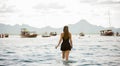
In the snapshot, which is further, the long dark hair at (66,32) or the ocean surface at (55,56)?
the ocean surface at (55,56)

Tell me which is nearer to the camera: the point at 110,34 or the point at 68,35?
the point at 68,35

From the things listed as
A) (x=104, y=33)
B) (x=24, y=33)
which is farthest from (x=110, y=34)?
(x=24, y=33)

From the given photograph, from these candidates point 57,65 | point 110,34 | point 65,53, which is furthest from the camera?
point 110,34

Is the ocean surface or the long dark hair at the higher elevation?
the long dark hair

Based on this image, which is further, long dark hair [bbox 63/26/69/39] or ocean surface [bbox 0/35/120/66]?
ocean surface [bbox 0/35/120/66]

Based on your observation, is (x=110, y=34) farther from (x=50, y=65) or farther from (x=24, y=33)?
(x=50, y=65)

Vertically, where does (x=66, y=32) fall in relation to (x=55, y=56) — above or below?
above

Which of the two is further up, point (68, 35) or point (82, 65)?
point (68, 35)

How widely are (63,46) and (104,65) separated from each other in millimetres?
2390

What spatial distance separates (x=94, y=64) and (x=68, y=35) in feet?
6.89

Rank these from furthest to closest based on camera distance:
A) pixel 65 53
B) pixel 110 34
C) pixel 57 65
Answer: pixel 110 34, pixel 65 53, pixel 57 65

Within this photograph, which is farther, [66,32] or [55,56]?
[55,56]

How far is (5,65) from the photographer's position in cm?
1459

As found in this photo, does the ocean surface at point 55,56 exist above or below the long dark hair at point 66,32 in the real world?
below
